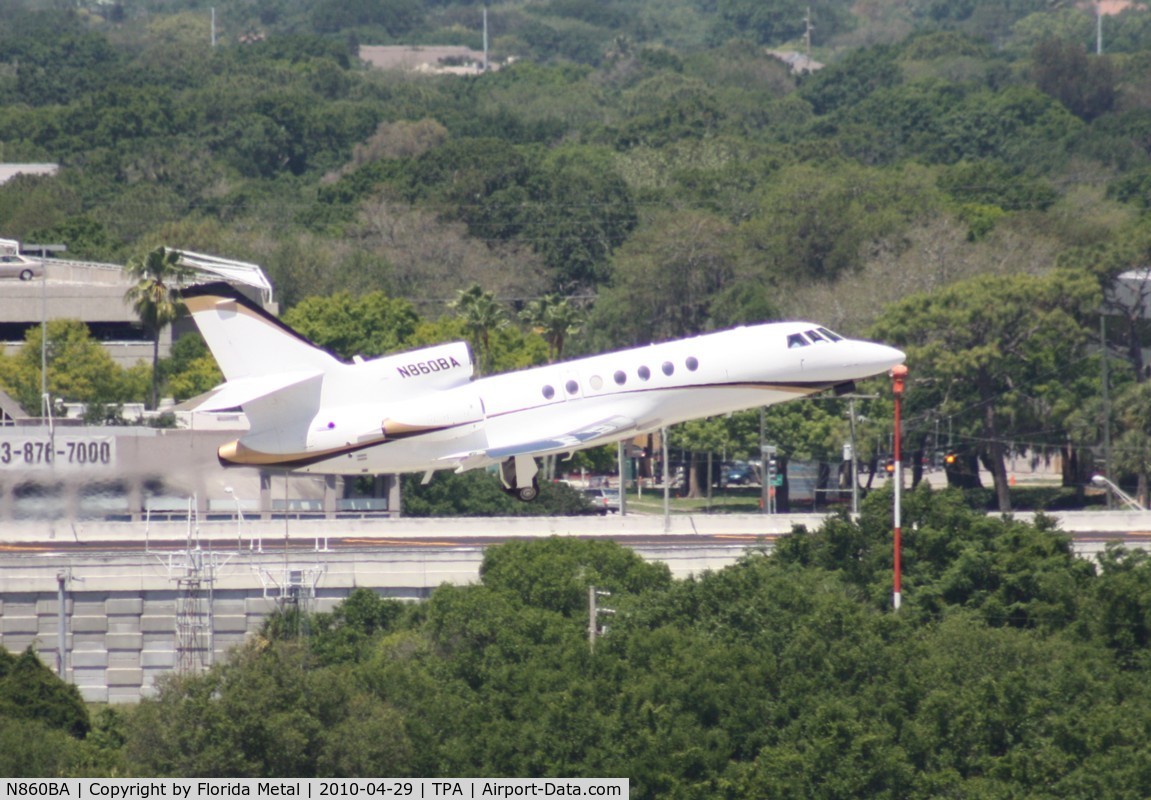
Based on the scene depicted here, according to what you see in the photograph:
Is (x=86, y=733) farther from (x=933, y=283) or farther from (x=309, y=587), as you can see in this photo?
(x=933, y=283)

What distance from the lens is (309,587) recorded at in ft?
298

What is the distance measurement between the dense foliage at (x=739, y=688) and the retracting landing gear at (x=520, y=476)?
599cm

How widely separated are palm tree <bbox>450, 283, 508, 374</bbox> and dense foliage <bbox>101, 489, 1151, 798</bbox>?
57.1 meters

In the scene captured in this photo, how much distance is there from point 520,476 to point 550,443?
5.68 ft

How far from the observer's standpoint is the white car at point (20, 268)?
16138 cm

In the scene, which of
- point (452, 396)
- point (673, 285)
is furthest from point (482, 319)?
point (452, 396)

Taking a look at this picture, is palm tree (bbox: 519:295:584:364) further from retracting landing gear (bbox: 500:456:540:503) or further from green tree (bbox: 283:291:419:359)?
retracting landing gear (bbox: 500:456:540:503)

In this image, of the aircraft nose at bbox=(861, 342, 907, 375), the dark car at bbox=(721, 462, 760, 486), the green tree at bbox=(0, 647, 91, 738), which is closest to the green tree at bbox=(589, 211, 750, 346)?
the dark car at bbox=(721, 462, 760, 486)

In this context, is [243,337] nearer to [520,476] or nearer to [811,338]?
[520,476]

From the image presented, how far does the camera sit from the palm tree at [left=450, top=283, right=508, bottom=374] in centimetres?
14262

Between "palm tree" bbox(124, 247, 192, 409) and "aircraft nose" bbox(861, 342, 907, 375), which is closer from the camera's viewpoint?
"aircraft nose" bbox(861, 342, 907, 375)

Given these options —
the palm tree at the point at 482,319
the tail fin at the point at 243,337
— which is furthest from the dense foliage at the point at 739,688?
the palm tree at the point at 482,319

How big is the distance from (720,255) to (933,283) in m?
24.6

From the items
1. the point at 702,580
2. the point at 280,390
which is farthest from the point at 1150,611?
the point at 280,390
